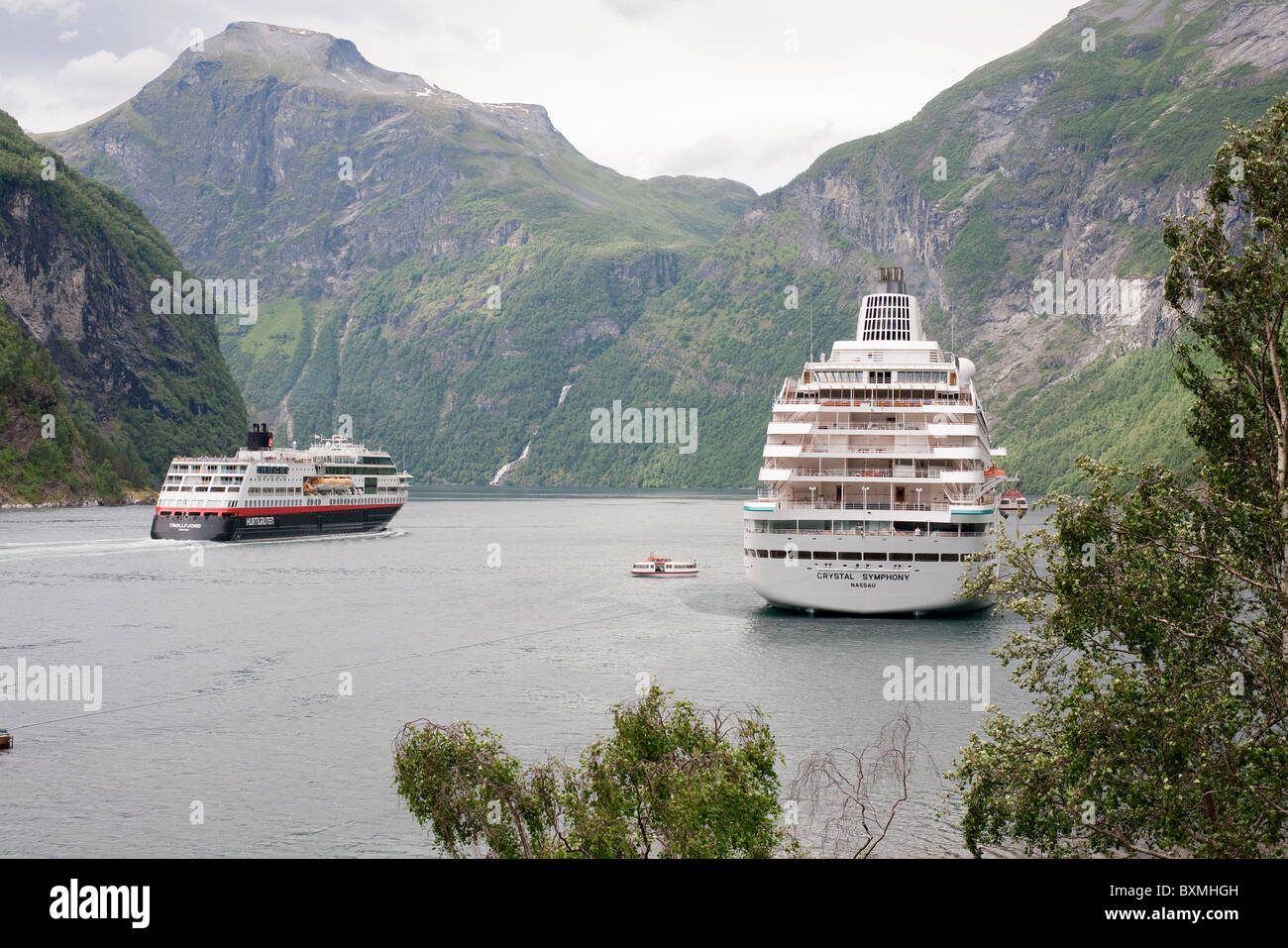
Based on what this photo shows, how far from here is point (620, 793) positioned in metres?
25.5

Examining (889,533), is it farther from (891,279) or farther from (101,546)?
(101,546)

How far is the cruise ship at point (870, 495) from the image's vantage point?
70.3 meters

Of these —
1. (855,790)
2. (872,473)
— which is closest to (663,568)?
(872,473)

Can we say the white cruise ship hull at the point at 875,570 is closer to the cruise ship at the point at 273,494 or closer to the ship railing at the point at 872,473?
the ship railing at the point at 872,473

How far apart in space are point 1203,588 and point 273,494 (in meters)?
143

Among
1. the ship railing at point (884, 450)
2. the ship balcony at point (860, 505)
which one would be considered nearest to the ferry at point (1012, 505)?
the ship railing at point (884, 450)

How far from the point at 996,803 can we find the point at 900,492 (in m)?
51.0

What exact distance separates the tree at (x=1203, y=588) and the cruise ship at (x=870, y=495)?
46.6 meters

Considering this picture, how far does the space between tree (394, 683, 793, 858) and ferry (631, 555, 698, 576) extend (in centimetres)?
8633

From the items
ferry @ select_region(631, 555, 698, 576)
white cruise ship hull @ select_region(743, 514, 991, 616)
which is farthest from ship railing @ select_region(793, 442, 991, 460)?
ferry @ select_region(631, 555, 698, 576)
